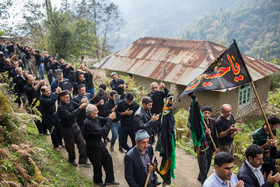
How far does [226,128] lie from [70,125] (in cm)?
386

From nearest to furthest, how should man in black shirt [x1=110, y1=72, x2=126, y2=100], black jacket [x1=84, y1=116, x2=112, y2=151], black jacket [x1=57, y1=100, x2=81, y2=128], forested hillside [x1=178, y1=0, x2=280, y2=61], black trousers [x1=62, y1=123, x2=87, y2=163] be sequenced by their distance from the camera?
black jacket [x1=84, y1=116, x2=112, y2=151], black jacket [x1=57, y1=100, x2=81, y2=128], black trousers [x1=62, y1=123, x2=87, y2=163], man in black shirt [x1=110, y1=72, x2=126, y2=100], forested hillside [x1=178, y1=0, x2=280, y2=61]

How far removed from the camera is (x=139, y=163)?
12.9 ft

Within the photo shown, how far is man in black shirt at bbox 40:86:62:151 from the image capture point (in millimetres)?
6090

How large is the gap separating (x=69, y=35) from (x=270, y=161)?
56.0 feet

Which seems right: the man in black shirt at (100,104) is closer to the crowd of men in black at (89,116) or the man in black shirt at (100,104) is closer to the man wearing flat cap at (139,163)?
the crowd of men in black at (89,116)

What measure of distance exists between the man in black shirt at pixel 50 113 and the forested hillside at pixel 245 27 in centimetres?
7900

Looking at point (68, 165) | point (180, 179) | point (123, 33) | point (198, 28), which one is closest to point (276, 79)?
point (180, 179)

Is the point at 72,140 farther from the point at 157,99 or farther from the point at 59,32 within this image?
the point at 59,32

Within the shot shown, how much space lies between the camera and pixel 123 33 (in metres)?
181

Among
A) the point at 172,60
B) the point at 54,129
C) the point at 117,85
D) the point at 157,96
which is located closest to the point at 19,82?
the point at 54,129

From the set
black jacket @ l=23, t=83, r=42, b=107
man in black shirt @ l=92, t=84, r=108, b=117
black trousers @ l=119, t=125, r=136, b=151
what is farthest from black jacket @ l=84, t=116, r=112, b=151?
black jacket @ l=23, t=83, r=42, b=107

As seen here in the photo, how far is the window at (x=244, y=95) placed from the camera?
579 inches

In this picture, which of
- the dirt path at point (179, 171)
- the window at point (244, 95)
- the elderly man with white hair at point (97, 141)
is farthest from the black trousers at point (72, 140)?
the window at point (244, 95)

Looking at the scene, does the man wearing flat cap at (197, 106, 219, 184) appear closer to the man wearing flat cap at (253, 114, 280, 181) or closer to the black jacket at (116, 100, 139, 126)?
the man wearing flat cap at (253, 114, 280, 181)
